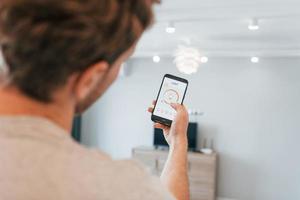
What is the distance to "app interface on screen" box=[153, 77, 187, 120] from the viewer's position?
1.02m

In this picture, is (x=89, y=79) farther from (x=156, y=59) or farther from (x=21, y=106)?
(x=156, y=59)

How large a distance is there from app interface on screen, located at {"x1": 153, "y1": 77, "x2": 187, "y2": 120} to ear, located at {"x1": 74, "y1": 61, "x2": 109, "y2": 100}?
0.60m

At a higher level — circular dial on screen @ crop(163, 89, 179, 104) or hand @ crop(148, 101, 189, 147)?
circular dial on screen @ crop(163, 89, 179, 104)

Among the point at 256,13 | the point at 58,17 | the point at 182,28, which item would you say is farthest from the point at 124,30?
the point at 182,28

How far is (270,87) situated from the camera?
4.32 meters

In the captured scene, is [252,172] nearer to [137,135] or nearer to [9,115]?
[137,135]

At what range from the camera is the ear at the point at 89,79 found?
38cm

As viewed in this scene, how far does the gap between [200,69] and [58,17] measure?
4.30 m

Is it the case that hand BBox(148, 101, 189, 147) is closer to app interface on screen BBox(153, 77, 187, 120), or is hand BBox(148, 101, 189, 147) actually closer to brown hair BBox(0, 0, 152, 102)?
app interface on screen BBox(153, 77, 187, 120)

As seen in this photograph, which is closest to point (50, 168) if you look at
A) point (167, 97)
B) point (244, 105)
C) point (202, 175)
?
point (167, 97)

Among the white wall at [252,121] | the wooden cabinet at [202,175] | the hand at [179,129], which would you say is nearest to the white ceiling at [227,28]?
the white wall at [252,121]

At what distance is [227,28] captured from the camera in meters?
3.32

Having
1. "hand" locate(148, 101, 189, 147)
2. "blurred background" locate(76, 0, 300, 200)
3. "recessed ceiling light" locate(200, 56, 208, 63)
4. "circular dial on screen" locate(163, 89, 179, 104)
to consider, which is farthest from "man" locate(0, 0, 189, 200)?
"recessed ceiling light" locate(200, 56, 208, 63)

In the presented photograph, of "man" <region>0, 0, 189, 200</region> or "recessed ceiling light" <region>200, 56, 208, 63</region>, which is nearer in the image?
"man" <region>0, 0, 189, 200</region>
